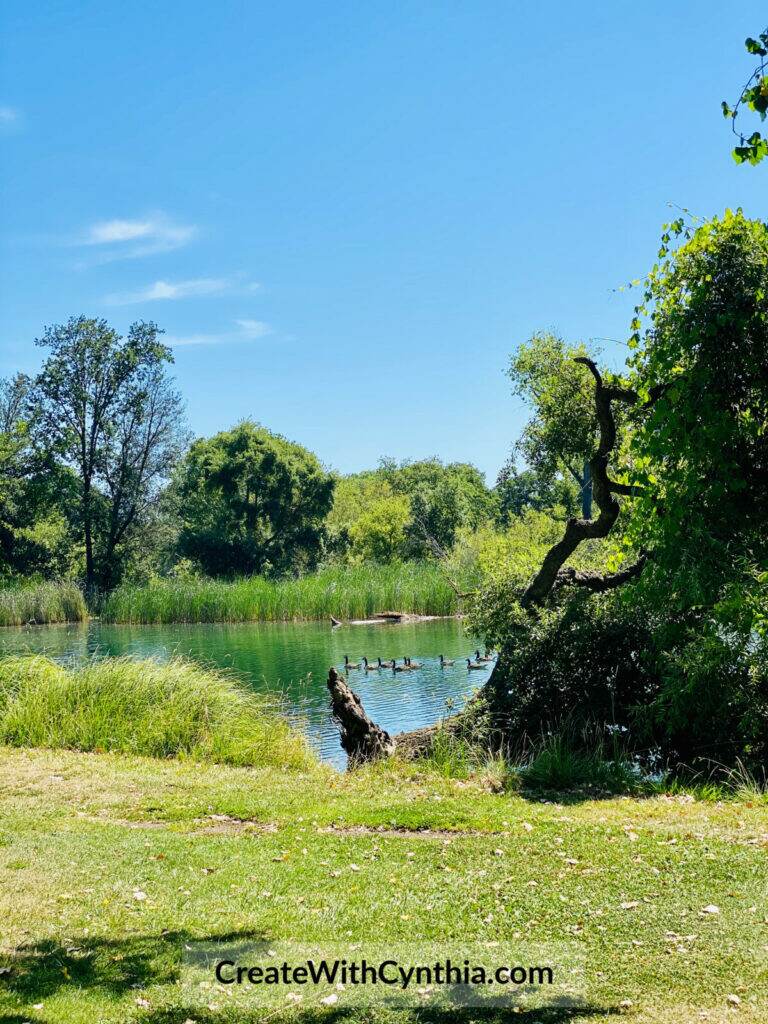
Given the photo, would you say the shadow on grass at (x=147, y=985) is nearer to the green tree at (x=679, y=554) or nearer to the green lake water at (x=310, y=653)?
the green tree at (x=679, y=554)

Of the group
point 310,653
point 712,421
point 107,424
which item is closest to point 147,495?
point 107,424

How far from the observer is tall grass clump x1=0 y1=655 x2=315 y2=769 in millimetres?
12938

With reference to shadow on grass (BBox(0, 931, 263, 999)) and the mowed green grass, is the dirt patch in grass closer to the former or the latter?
the mowed green grass

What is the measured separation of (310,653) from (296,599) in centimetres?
1239

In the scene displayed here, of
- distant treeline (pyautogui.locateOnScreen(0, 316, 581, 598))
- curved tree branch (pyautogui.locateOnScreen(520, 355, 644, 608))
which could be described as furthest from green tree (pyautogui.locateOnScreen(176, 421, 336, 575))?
curved tree branch (pyautogui.locateOnScreen(520, 355, 644, 608))

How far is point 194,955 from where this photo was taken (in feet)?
17.2

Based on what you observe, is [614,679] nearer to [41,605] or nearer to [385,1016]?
[385,1016]

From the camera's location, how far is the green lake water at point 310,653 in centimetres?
1792

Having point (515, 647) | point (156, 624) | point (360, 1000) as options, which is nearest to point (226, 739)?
point (515, 647)

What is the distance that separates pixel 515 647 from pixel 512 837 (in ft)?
17.3

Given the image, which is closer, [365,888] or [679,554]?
[365,888]

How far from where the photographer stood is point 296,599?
3941 centimetres

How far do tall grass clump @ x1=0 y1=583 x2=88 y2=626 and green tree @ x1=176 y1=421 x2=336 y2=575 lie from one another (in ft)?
33.2

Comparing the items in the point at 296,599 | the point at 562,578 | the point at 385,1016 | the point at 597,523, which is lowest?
the point at 385,1016
